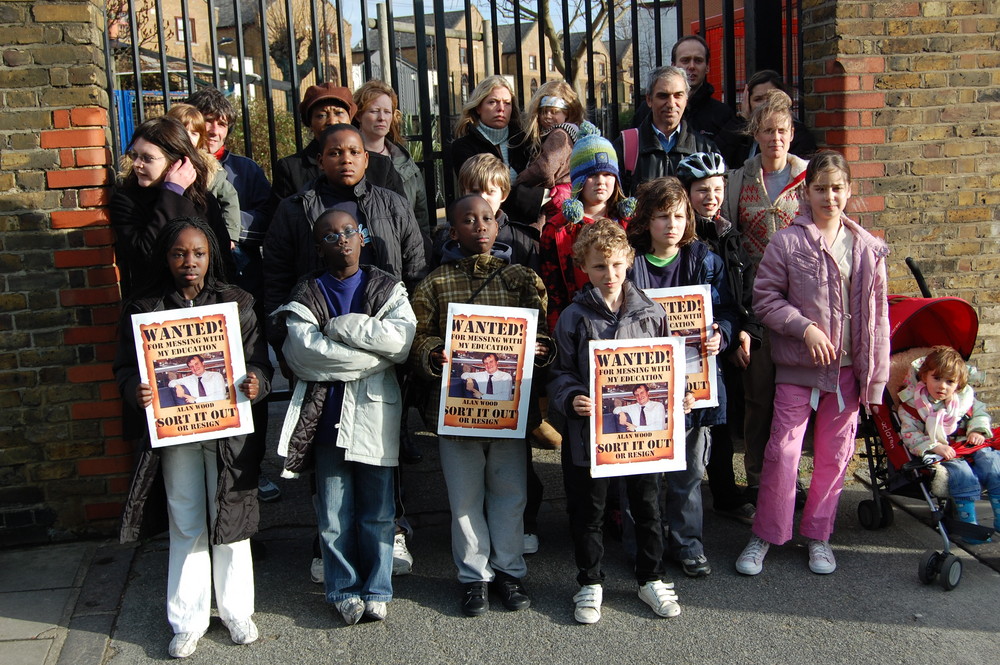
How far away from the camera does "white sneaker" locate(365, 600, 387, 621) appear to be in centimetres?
389

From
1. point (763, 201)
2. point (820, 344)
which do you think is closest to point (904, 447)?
point (820, 344)

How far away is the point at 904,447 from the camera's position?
4.30 meters

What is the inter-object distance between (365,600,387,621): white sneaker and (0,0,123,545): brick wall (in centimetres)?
167

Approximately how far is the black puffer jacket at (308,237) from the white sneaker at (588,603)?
159cm

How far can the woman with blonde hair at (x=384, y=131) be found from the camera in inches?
201

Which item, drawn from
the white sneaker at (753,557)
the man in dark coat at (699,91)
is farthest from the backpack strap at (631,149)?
the white sneaker at (753,557)

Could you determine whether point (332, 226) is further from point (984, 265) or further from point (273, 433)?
point (984, 265)

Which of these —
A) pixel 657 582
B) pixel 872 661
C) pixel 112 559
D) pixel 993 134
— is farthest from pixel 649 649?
pixel 993 134

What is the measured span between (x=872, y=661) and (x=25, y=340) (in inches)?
159

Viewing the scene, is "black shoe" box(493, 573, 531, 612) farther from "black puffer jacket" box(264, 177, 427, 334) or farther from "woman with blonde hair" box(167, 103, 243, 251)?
"woman with blonde hair" box(167, 103, 243, 251)

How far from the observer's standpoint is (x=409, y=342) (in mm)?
3840

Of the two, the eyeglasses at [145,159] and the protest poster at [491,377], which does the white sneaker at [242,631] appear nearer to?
the protest poster at [491,377]

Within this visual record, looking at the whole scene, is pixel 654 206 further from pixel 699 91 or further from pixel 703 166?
pixel 699 91

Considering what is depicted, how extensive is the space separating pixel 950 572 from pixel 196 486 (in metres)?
3.14
